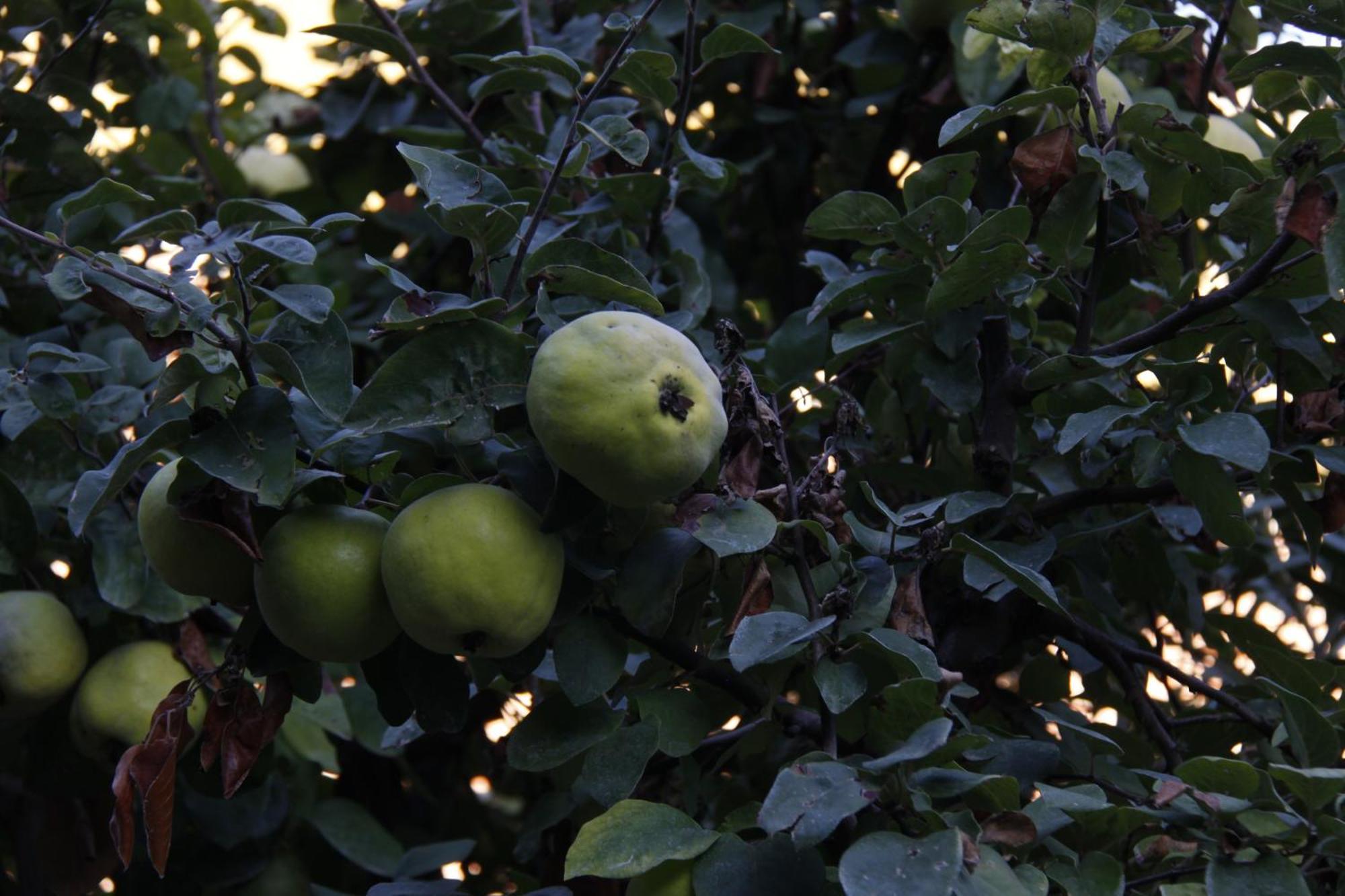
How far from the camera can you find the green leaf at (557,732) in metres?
1.19

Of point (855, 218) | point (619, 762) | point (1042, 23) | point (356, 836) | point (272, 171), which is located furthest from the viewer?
→ point (272, 171)

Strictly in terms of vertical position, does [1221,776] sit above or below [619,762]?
above

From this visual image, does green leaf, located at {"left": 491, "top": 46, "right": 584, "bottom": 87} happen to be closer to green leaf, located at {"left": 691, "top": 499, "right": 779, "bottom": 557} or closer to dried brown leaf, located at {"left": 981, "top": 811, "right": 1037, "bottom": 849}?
green leaf, located at {"left": 691, "top": 499, "right": 779, "bottom": 557}

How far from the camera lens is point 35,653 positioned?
144 centimetres

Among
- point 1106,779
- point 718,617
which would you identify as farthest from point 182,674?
point 1106,779

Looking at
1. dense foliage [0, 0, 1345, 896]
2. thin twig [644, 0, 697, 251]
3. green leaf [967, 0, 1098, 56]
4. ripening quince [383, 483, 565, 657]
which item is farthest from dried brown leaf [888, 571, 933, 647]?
thin twig [644, 0, 697, 251]

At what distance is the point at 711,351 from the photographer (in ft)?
5.07

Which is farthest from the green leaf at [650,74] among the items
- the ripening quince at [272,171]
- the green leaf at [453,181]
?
the ripening quince at [272,171]

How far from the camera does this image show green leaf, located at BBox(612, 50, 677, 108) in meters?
1.43

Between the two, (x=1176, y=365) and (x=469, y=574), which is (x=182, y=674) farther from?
(x=1176, y=365)

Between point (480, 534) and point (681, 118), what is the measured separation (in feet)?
2.43

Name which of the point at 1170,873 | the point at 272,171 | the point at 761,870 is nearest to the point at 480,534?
the point at 761,870

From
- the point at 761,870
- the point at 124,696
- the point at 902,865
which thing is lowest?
the point at 124,696

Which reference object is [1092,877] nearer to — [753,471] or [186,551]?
[753,471]
